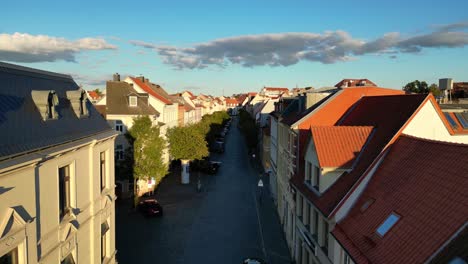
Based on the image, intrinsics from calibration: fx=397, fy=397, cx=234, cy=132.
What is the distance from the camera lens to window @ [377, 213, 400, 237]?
1114 centimetres

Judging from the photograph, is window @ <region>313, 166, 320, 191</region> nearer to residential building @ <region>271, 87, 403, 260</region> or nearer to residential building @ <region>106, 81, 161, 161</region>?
residential building @ <region>271, 87, 403, 260</region>

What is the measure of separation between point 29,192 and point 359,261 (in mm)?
8825

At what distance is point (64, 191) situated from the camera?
12.4 m

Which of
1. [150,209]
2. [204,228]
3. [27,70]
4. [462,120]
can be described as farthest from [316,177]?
[150,209]

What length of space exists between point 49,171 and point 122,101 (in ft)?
99.3

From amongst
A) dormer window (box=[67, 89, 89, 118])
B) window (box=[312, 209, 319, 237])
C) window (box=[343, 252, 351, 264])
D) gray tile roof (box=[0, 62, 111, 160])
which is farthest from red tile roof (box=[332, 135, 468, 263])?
dormer window (box=[67, 89, 89, 118])

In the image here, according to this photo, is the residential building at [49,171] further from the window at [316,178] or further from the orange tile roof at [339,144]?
the window at [316,178]

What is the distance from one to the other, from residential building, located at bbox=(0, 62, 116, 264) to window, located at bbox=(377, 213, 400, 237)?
927 centimetres

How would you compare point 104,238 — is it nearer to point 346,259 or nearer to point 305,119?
point 346,259

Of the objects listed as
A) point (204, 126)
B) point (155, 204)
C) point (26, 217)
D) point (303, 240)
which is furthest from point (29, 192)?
point (204, 126)

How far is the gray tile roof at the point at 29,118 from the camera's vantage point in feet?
30.8

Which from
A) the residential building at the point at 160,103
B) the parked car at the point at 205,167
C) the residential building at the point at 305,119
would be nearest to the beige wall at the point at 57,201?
the residential building at the point at 305,119

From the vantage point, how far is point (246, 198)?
123 feet

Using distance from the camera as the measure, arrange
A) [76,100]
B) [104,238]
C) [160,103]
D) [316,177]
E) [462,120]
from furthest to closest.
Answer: [160,103]
[462,120]
[316,177]
[104,238]
[76,100]
